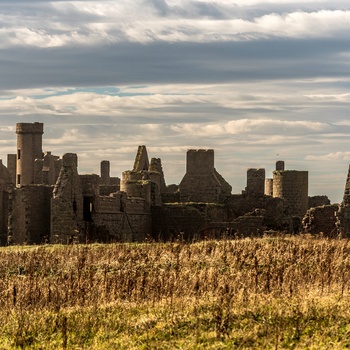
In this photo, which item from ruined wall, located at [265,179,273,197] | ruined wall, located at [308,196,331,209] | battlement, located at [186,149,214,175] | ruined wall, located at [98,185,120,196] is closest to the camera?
battlement, located at [186,149,214,175]

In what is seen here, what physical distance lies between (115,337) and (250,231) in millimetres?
31562

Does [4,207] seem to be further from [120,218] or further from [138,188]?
[120,218]

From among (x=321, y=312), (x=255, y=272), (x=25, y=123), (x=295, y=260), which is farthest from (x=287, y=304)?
(x=25, y=123)

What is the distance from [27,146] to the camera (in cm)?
7319

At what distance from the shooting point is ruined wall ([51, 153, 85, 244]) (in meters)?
44.4

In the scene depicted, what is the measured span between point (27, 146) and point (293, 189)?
82.9ft

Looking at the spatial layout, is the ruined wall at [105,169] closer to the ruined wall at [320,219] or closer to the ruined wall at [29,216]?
the ruined wall at [29,216]

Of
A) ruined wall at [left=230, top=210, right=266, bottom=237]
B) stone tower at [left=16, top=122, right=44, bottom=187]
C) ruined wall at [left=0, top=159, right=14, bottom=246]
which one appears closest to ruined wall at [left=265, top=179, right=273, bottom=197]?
ruined wall at [left=230, top=210, right=266, bottom=237]

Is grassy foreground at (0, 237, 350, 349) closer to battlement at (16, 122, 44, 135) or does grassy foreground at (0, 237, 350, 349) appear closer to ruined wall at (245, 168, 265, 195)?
ruined wall at (245, 168, 265, 195)

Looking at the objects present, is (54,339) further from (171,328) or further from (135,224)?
(135,224)

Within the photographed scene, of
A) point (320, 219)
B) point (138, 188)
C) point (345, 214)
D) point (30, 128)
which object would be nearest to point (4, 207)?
point (138, 188)

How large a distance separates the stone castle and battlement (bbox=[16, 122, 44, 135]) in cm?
1538

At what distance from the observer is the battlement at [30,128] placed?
7369cm

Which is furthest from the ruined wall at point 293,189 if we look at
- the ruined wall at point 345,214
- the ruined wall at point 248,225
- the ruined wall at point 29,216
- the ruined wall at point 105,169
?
the ruined wall at point 105,169
